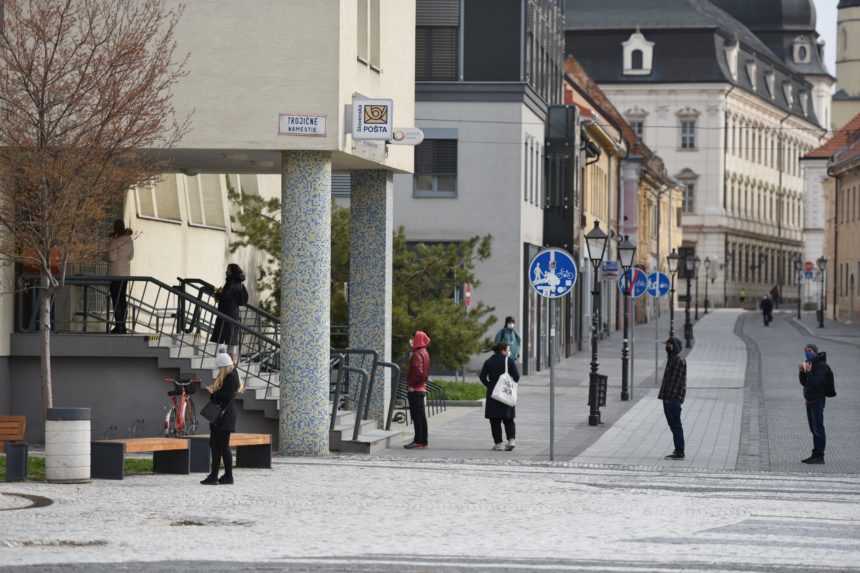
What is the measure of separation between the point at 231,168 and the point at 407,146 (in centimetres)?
263

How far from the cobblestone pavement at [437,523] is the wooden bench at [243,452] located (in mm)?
248

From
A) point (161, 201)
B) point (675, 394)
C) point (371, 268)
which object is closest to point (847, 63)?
point (161, 201)

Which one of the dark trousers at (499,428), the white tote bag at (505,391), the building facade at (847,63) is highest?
the building facade at (847,63)

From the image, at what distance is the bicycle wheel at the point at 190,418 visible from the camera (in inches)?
1018

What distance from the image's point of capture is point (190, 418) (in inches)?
1026

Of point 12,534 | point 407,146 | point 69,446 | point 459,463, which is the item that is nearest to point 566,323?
point 407,146

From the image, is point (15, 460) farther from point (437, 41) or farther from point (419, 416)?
point (437, 41)

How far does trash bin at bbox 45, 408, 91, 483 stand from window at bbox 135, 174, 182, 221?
11.5 meters

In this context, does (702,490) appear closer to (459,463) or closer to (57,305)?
(459,463)

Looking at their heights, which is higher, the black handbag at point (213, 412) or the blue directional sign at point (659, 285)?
the blue directional sign at point (659, 285)

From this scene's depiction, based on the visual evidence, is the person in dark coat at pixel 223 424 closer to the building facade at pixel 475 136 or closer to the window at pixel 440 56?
the building facade at pixel 475 136

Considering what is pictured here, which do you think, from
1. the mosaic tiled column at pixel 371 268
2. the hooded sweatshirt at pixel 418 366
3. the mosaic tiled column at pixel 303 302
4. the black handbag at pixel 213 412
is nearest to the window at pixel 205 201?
the mosaic tiled column at pixel 371 268

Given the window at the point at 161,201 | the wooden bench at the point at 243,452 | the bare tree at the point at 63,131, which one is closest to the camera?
the bare tree at the point at 63,131

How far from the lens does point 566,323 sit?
207 ft
